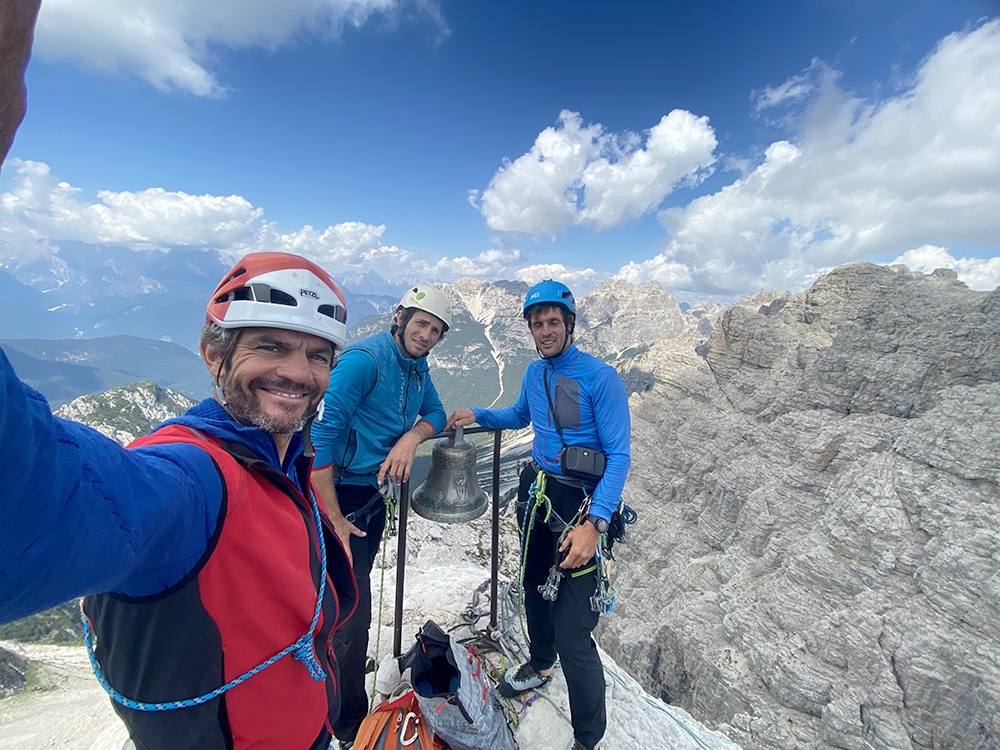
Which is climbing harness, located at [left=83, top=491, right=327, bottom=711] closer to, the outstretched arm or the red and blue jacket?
the red and blue jacket

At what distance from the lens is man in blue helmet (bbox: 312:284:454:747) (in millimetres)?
4609

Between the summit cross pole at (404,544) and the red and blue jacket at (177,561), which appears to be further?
the summit cross pole at (404,544)

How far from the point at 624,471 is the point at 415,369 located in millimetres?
2859

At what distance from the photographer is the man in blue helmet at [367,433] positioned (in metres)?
4.61

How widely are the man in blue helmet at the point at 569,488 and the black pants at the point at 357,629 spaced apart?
4.90ft

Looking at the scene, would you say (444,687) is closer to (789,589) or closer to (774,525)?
(789,589)

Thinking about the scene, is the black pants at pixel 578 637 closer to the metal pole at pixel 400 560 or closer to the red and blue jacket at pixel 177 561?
the metal pole at pixel 400 560

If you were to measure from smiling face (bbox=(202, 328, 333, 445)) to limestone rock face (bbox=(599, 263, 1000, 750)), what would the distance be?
33570 millimetres

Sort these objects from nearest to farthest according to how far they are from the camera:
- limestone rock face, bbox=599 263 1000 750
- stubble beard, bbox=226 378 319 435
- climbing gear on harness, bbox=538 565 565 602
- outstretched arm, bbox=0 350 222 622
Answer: outstretched arm, bbox=0 350 222 622, stubble beard, bbox=226 378 319 435, climbing gear on harness, bbox=538 565 565 602, limestone rock face, bbox=599 263 1000 750

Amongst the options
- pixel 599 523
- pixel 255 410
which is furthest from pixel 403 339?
pixel 599 523

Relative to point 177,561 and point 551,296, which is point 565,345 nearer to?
point 551,296

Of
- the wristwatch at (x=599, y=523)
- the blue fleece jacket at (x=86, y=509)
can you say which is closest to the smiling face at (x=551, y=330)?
the wristwatch at (x=599, y=523)

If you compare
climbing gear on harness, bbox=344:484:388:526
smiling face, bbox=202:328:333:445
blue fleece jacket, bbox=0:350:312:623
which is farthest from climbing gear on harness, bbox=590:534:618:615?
blue fleece jacket, bbox=0:350:312:623

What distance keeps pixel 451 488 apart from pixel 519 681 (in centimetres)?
324
